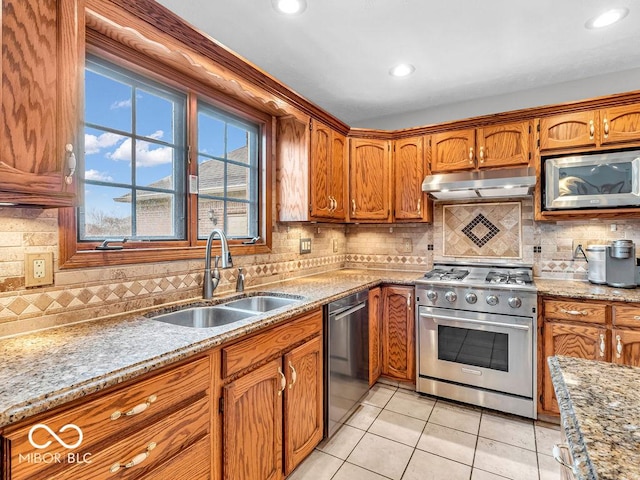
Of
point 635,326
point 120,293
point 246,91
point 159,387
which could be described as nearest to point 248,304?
point 120,293

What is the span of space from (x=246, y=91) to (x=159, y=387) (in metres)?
1.65

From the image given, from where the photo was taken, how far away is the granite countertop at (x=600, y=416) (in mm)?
541

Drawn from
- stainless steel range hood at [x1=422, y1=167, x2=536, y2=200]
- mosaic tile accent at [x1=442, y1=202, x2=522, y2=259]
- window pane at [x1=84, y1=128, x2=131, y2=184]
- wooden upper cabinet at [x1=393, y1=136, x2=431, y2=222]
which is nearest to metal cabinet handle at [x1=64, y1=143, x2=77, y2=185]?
window pane at [x1=84, y1=128, x2=131, y2=184]

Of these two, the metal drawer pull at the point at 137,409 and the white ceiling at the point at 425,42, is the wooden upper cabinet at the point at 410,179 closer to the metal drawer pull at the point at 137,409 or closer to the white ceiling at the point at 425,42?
the white ceiling at the point at 425,42

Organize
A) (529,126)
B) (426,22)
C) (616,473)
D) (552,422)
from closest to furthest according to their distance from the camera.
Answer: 1. (616,473)
2. (426,22)
3. (552,422)
4. (529,126)

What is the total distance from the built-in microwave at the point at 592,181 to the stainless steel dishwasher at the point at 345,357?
65.0 inches

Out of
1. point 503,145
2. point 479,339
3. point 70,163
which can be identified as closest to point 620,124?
point 503,145

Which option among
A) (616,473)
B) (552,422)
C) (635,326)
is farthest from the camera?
(552,422)

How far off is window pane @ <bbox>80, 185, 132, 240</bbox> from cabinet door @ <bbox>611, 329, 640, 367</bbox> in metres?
3.01

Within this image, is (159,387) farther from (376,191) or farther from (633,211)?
(633,211)

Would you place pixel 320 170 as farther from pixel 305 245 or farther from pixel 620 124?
pixel 620 124

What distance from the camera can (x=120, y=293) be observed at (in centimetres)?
161

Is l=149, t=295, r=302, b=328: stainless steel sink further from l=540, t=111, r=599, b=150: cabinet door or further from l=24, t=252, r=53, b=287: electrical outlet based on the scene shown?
l=540, t=111, r=599, b=150: cabinet door

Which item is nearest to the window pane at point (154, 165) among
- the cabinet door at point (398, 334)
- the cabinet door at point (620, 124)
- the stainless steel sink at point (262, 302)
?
the stainless steel sink at point (262, 302)
